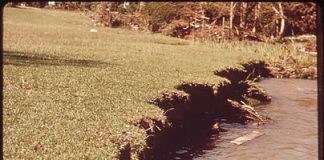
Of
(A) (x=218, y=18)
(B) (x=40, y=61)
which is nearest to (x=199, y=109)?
(B) (x=40, y=61)

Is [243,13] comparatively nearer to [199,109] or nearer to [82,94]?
[199,109]

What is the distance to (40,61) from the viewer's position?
58.3 feet

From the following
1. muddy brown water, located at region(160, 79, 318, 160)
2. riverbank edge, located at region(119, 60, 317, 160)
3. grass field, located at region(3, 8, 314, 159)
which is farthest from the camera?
muddy brown water, located at region(160, 79, 318, 160)

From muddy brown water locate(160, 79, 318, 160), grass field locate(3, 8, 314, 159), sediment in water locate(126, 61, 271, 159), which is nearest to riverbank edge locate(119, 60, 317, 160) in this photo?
sediment in water locate(126, 61, 271, 159)

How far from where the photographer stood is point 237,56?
2517cm

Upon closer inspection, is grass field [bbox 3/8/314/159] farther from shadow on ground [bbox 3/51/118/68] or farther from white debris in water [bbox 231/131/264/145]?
white debris in water [bbox 231/131/264/145]

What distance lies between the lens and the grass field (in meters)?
8.21

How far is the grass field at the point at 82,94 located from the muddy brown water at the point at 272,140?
1670 mm

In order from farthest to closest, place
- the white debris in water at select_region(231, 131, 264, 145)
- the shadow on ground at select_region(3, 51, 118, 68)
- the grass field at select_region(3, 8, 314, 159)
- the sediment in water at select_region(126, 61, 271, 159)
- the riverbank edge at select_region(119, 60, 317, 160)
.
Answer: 1. the shadow on ground at select_region(3, 51, 118, 68)
2. the white debris in water at select_region(231, 131, 264, 145)
3. the sediment in water at select_region(126, 61, 271, 159)
4. the riverbank edge at select_region(119, 60, 317, 160)
5. the grass field at select_region(3, 8, 314, 159)

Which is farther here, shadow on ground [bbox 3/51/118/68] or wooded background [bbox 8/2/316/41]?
wooded background [bbox 8/2/316/41]

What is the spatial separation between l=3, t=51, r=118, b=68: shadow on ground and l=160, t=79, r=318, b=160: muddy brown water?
20.0 ft

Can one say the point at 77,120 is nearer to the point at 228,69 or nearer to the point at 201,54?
the point at 228,69

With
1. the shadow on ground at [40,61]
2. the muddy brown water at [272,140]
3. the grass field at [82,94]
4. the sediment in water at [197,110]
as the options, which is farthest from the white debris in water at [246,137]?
the shadow on ground at [40,61]

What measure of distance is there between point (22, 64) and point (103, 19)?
3226 centimetres
